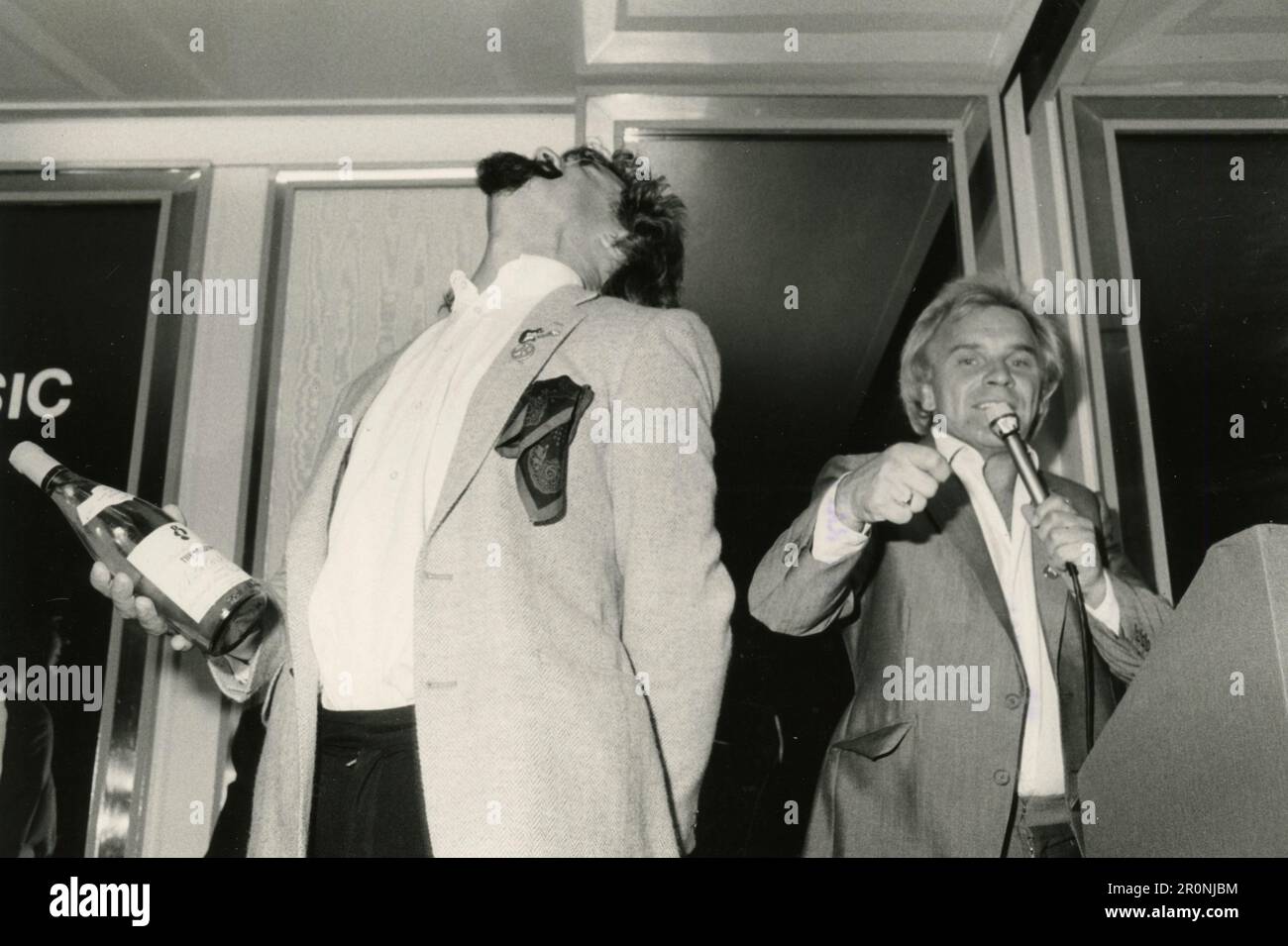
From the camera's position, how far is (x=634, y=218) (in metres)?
1.47

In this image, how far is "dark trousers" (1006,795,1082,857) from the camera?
116 centimetres

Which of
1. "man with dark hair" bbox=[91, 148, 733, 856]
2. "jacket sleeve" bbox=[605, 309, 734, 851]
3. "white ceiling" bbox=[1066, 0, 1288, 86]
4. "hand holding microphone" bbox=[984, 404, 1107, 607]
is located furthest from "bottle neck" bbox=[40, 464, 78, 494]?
"white ceiling" bbox=[1066, 0, 1288, 86]

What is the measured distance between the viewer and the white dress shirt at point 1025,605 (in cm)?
116

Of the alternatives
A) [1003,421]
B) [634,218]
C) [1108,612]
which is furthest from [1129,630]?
[634,218]

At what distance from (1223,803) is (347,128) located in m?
1.88

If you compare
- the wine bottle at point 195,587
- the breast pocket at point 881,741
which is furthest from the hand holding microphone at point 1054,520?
the wine bottle at point 195,587

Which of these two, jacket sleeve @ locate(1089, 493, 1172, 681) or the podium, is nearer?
the podium

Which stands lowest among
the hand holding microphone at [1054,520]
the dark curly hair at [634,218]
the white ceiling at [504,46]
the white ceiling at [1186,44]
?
the hand holding microphone at [1054,520]

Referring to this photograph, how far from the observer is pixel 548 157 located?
4.80ft

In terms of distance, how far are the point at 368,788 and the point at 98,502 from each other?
58 centimetres

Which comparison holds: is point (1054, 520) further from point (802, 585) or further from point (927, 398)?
point (927, 398)

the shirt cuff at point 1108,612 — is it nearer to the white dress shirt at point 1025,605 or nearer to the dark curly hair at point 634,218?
the white dress shirt at point 1025,605

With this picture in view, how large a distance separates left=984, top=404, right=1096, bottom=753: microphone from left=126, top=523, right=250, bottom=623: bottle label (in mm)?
762

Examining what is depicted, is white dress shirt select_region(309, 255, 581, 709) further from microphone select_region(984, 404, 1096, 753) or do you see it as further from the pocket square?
microphone select_region(984, 404, 1096, 753)
